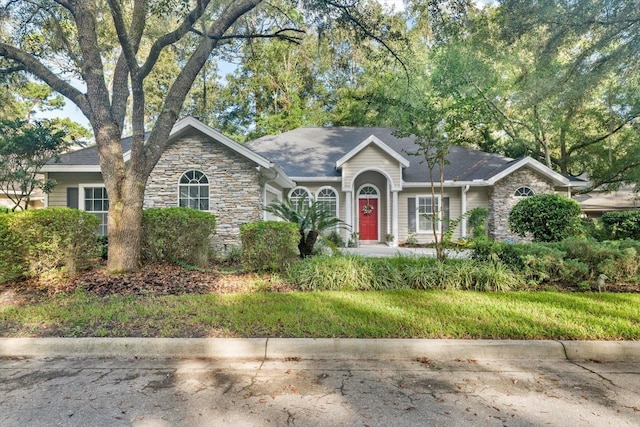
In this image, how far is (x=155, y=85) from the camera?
2920cm

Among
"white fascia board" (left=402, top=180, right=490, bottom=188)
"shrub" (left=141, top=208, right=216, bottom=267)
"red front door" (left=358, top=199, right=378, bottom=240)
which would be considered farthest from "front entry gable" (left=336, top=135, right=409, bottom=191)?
"shrub" (left=141, top=208, right=216, bottom=267)

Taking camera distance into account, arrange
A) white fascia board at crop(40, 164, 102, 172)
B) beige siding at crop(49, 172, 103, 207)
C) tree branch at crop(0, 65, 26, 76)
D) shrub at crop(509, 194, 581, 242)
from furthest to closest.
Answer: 1. beige siding at crop(49, 172, 103, 207)
2. white fascia board at crop(40, 164, 102, 172)
3. shrub at crop(509, 194, 581, 242)
4. tree branch at crop(0, 65, 26, 76)

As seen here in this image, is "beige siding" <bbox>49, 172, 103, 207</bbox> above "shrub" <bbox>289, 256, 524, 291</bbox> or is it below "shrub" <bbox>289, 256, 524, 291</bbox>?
above

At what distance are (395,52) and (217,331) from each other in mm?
9232

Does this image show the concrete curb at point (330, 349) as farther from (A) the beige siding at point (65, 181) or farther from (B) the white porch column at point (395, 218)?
(B) the white porch column at point (395, 218)

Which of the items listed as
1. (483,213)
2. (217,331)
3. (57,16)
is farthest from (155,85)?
(217,331)

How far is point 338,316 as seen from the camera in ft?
15.4

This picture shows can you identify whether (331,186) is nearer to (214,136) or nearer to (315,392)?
(214,136)

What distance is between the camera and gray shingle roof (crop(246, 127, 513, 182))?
15.4 metres

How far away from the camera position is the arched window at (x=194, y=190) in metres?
10.9

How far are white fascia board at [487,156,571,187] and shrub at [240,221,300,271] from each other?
10849 mm

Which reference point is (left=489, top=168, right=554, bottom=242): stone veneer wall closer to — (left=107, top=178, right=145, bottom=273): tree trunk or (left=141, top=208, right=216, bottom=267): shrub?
(left=141, top=208, right=216, bottom=267): shrub

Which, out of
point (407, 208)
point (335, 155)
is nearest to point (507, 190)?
point (407, 208)

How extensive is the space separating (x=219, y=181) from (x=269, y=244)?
4.58m
